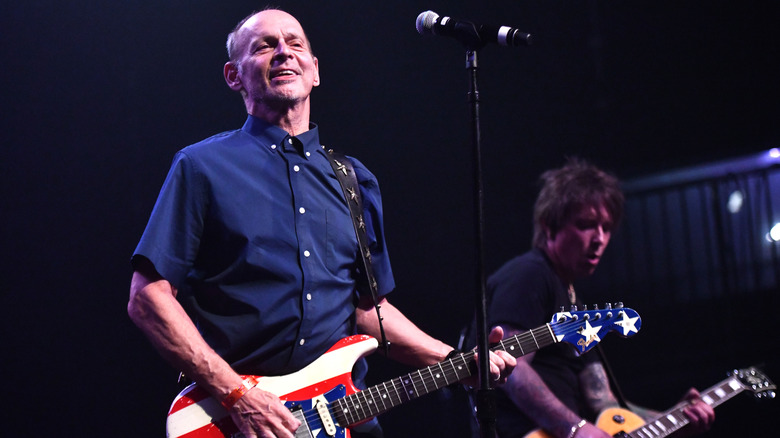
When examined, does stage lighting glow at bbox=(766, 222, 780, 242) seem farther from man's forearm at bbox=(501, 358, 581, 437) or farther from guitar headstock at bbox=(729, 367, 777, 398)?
man's forearm at bbox=(501, 358, 581, 437)

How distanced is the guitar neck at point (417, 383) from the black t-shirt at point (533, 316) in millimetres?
756

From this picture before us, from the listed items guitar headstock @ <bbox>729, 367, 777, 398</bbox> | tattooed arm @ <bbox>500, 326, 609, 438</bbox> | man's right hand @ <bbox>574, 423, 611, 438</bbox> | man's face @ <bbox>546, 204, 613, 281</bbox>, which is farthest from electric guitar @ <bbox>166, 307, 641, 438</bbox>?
guitar headstock @ <bbox>729, 367, 777, 398</bbox>

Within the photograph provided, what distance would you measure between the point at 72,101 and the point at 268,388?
2.22 meters

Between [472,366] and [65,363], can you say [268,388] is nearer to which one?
[472,366]

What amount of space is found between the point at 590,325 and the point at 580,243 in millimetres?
1208

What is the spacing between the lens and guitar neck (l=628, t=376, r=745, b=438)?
3.55 metres

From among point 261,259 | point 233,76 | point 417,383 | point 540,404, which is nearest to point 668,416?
point 540,404

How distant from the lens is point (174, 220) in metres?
2.27

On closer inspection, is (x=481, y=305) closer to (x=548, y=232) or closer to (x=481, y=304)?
(x=481, y=304)

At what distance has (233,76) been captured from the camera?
9.02 feet

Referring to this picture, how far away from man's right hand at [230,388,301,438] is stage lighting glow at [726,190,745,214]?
16.4 feet

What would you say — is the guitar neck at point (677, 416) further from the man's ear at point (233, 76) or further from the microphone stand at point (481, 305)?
the man's ear at point (233, 76)

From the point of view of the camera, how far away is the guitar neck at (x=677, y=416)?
355 cm

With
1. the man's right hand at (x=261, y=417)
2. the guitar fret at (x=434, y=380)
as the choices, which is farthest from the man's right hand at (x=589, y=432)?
the man's right hand at (x=261, y=417)
